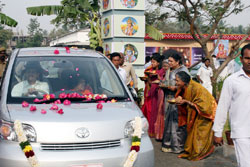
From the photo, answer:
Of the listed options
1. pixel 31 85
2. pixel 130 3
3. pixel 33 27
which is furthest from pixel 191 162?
pixel 33 27

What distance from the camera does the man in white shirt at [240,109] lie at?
3896mm

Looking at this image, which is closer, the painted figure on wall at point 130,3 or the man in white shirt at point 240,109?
the man in white shirt at point 240,109

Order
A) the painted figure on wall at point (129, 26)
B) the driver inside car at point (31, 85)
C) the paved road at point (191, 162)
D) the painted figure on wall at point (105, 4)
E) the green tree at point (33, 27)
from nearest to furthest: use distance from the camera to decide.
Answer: the driver inside car at point (31, 85) < the paved road at point (191, 162) < the painted figure on wall at point (129, 26) < the painted figure on wall at point (105, 4) < the green tree at point (33, 27)

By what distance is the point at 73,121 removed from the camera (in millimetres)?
4020

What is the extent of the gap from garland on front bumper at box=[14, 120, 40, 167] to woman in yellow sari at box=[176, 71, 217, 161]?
10.9ft

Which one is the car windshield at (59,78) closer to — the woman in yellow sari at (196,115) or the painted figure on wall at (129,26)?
the woman in yellow sari at (196,115)

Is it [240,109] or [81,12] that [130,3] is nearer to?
[81,12]

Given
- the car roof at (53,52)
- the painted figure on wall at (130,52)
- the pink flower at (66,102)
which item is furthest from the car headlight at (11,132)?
the painted figure on wall at (130,52)

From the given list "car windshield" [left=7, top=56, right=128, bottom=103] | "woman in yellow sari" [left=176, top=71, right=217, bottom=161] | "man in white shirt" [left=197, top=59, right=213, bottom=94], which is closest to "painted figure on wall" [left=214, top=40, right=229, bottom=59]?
"man in white shirt" [left=197, top=59, right=213, bottom=94]

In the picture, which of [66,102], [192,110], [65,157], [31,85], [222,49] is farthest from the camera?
[222,49]

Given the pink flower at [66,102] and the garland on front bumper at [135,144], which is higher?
the pink flower at [66,102]

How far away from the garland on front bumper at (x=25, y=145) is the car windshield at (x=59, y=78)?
0.83m

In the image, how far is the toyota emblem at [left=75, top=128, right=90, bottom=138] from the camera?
3.96m

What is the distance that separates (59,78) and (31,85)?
43 cm
